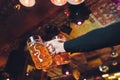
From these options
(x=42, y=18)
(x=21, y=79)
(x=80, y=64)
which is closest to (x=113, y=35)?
(x=42, y=18)

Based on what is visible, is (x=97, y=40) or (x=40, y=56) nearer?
(x=97, y=40)

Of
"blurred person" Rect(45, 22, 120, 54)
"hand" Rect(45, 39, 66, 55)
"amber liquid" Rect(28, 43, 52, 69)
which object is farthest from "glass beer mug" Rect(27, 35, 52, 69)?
"blurred person" Rect(45, 22, 120, 54)

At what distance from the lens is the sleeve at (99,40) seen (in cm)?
124

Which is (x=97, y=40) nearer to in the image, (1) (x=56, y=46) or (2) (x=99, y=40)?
(2) (x=99, y=40)

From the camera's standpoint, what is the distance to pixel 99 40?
1289 mm

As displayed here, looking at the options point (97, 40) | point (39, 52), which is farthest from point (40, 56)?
point (97, 40)

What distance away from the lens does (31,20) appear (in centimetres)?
376

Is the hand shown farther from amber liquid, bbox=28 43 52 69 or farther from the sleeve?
amber liquid, bbox=28 43 52 69

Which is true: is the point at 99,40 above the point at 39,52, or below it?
below

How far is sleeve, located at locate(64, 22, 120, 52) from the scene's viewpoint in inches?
48.9

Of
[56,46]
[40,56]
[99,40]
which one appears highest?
[40,56]

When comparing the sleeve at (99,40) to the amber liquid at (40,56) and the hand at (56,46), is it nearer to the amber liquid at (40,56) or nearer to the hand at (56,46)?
the hand at (56,46)

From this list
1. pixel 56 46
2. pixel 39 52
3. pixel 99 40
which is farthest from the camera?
pixel 39 52

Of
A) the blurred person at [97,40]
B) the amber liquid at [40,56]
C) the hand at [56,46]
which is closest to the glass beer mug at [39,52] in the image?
the amber liquid at [40,56]
